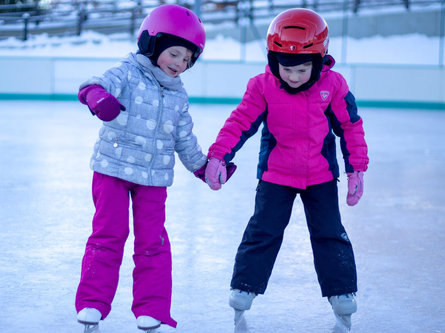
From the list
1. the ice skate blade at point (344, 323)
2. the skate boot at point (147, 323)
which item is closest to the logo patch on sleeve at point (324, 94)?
the ice skate blade at point (344, 323)

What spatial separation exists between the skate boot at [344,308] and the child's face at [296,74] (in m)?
0.65

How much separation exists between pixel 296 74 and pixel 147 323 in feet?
2.67

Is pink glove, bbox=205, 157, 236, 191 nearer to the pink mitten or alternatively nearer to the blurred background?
the pink mitten

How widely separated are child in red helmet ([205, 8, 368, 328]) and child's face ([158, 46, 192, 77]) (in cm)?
24

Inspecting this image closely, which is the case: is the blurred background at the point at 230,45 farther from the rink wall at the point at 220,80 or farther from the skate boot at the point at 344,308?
the skate boot at the point at 344,308

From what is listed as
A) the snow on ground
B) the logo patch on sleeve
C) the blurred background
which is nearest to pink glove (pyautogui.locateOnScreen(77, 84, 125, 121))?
the logo patch on sleeve

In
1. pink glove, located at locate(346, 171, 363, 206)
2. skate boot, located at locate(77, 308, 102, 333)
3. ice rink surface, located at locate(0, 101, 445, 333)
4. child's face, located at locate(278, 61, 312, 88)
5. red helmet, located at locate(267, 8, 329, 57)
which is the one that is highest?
red helmet, located at locate(267, 8, 329, 57)

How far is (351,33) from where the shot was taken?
599 inches

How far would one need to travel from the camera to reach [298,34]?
217 centimetres

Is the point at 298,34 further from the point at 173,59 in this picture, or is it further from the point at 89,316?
the point at 89,316

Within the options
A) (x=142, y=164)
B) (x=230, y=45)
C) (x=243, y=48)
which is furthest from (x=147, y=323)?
(x=230, y=45)

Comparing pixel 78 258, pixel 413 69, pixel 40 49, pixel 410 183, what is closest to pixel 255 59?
pixel 413 69

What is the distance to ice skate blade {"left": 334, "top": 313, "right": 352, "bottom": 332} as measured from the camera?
89.0 inches

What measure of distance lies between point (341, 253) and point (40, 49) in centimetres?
1256
